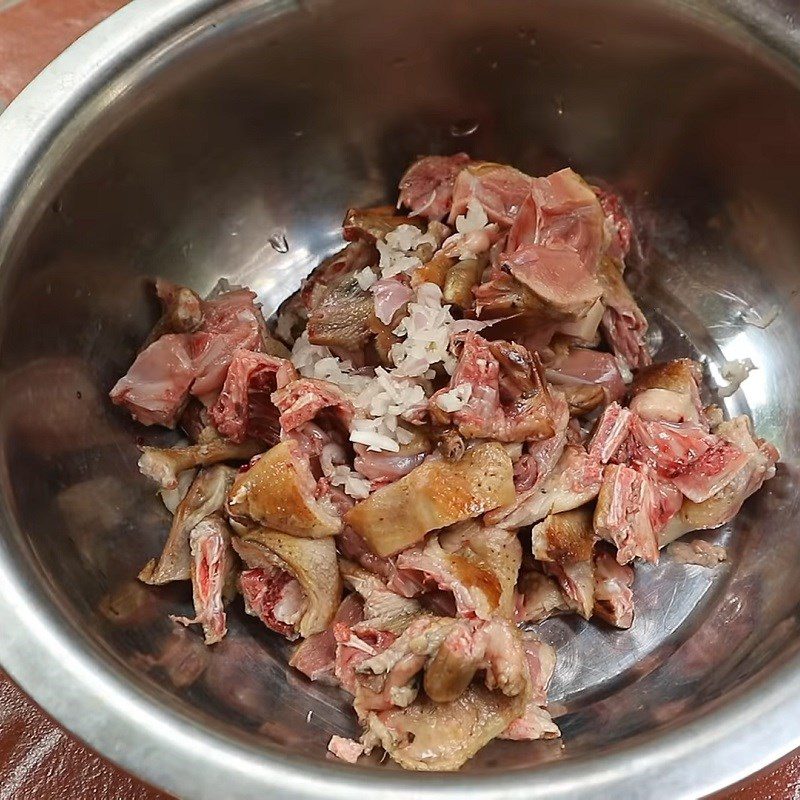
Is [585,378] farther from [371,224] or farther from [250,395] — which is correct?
[250,395]

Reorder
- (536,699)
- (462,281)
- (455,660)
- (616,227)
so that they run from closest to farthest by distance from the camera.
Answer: (455,660), (536,699), (462,281), (616,227)

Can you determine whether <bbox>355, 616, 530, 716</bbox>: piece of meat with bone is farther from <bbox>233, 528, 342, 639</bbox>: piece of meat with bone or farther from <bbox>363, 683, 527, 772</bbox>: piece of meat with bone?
A: <bbox>233, 528, 342, 639</bbox>: piece of meat with bone

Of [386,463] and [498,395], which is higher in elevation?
[498,395]

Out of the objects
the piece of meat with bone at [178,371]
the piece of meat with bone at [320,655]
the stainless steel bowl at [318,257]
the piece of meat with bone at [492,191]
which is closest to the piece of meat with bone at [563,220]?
the piece of meat with bone at [492,191]

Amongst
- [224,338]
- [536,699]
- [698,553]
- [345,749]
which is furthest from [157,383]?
[698,553]

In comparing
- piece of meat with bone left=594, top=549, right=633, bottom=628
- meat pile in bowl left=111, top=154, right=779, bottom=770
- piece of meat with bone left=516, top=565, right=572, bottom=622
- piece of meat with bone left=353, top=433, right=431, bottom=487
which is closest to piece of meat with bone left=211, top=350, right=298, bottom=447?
meat pile in bowl left=111, top=154, right=779, bottom=770

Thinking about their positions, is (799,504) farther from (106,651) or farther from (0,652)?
(0,652)

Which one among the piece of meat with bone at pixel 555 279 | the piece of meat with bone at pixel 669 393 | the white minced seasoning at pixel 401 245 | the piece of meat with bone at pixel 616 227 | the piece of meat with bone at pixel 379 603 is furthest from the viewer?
the piece of meat with bone at pixel 616 227

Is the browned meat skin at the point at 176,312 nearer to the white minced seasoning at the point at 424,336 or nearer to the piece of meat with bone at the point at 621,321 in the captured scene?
the white minced seasoning at the point at 424,336
